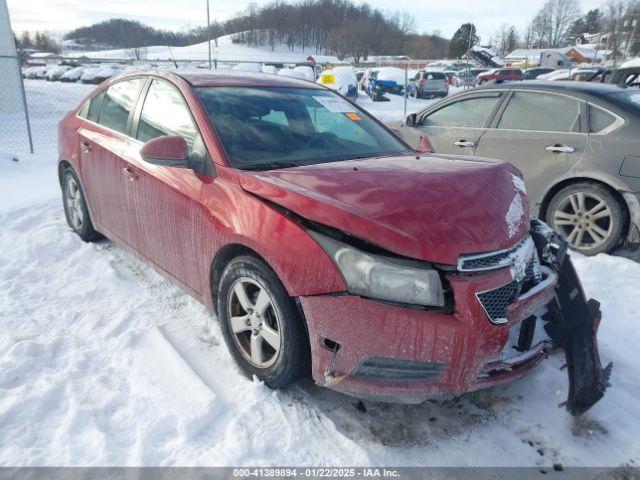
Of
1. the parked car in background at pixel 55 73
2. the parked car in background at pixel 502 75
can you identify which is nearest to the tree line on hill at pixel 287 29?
the parked car in background at pixel 55 73

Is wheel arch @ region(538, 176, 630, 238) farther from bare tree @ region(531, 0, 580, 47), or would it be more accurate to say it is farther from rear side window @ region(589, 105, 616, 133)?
bare tree @ region(531, 0, 580, 47)

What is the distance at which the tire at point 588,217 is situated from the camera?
4.27m

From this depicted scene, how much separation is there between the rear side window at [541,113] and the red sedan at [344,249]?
2342 millimetres

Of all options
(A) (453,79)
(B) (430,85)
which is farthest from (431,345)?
(A) (453,79)

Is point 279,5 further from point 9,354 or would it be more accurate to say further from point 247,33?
point 9,354

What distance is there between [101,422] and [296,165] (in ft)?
5.38

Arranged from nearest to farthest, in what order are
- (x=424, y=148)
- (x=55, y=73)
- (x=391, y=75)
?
(x=424, y=148) → (x=391, y=75) → (x=55, y=73)

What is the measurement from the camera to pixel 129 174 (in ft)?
11.0

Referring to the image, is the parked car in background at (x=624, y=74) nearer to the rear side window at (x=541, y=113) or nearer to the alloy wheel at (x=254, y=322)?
the rear side window at (x=541, y=113)

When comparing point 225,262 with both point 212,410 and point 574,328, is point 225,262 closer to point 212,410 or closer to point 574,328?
point 212,410

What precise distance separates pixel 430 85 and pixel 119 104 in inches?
997

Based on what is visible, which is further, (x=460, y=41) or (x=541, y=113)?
(x=460, y=41)

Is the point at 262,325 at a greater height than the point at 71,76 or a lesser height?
lesser

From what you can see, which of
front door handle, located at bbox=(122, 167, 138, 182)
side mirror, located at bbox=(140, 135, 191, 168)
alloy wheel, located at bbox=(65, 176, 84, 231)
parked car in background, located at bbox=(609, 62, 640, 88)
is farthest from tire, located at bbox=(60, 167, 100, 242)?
parked car in background, located at bbox=(609, 62, 640, 88)
